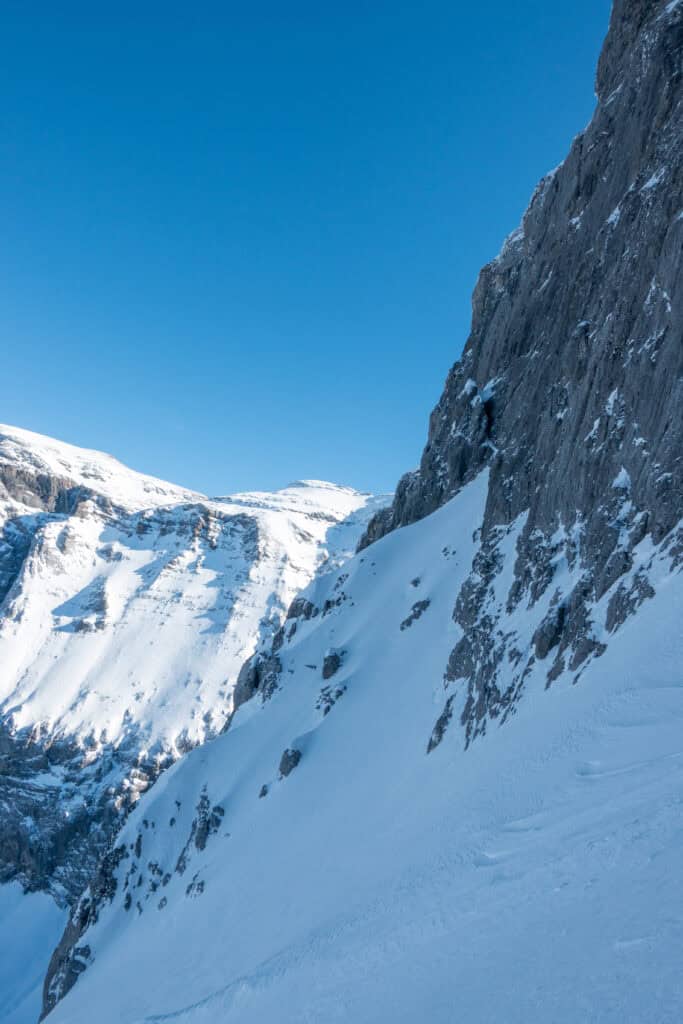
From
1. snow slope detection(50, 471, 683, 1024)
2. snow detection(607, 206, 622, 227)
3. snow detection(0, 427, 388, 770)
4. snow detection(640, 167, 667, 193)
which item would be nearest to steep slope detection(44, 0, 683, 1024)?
snow slope detection(50, 471, 683, 1024)

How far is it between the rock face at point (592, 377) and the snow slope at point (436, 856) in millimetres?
1490

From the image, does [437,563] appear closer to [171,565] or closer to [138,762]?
[138,762]

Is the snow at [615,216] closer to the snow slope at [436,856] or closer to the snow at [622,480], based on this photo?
the snow at [622,480]

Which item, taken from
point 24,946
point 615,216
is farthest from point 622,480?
point 24,946

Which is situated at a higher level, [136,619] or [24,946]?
[136,619]

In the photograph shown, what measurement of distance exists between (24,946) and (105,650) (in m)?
65.5

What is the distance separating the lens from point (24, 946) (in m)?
103

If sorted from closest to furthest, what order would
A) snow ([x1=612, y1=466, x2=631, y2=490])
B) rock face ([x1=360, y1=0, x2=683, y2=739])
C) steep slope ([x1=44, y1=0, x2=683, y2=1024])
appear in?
steep slope ([x1=44, y1=0, x2=683, y2=1024]) < rock face ([x1=360, y1=0, x2=683, y2=739]) < snow ([x1=612, y1=466, x2=631, y2=490])

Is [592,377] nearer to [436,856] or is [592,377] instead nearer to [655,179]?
[655,179]

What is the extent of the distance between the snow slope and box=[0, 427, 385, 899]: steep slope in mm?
89261

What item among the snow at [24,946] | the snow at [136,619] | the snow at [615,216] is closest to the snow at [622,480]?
the snow at [615,216]

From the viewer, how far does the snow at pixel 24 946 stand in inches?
3403

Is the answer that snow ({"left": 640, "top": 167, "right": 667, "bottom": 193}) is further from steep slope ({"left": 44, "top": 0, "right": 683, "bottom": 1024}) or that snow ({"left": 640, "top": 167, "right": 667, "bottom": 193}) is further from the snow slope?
the snow slope

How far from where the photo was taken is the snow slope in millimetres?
6297
